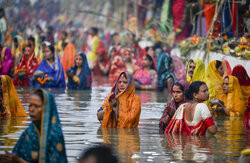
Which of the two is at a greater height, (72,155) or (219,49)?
(219,49)

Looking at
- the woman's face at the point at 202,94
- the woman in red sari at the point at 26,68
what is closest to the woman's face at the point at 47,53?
the woman in red sari at the point at 26,68

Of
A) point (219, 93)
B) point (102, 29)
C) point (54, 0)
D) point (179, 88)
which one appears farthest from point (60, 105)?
point (54, 0)

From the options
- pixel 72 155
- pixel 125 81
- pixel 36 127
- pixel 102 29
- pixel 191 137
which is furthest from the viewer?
pixel 102 29

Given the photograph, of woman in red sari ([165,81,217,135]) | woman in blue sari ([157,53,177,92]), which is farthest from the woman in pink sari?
woman in red sari ([165,81,217,135])

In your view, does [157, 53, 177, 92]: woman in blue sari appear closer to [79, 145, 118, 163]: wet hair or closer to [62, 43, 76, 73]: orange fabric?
[62, 43, 76, 73]: orange fabric

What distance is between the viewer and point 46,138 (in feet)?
17.6

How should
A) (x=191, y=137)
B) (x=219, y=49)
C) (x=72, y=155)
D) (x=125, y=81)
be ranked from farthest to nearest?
1. (x=219, y=49)
2. (x=125, y=81)
3. (x=191, y=137)
4. (x=72, y=155)

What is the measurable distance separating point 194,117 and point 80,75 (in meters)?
9.06

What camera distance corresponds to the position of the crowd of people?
5469 mm

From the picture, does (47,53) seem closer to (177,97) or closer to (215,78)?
(215,78)

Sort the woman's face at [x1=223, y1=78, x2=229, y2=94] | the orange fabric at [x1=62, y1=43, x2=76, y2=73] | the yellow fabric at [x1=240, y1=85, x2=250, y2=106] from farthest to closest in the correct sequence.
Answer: the orange fabric at [x1=62, y1=43, x2=76, y2=73] → the yellow fabric at [x1=240, y1=85, x2=250, y2=106] → the woman's face at [x1=223, y1=78, x2=229, y2=94]

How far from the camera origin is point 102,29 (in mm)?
45906

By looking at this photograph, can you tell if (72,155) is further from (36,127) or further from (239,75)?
(239,75)

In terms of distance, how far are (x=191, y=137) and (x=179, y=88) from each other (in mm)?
723
